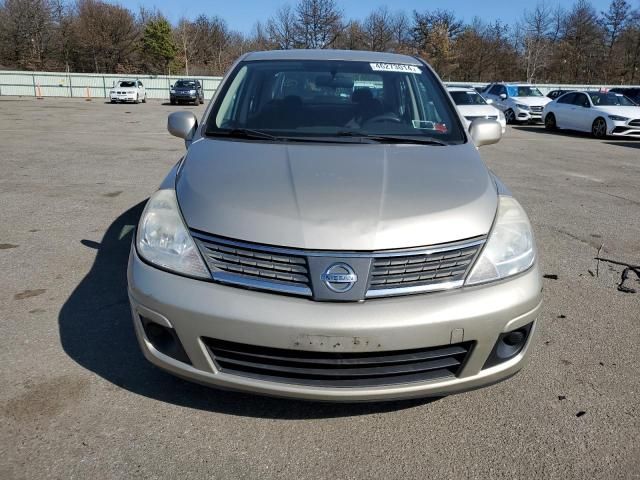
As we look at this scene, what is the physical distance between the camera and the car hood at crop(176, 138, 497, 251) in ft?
7.18

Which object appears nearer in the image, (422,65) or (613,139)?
(422,65)

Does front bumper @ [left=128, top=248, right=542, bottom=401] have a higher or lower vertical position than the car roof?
lower

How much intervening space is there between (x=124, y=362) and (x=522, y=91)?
24669 mm

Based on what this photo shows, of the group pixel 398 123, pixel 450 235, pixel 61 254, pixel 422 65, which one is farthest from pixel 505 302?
pixel 61 254

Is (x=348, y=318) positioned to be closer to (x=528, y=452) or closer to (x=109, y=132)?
(x=528, y=452)

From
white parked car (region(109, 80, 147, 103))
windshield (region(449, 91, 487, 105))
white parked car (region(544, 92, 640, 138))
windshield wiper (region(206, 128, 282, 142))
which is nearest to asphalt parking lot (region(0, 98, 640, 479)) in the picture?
windshield wiper (region(206, 128, 282, 142))

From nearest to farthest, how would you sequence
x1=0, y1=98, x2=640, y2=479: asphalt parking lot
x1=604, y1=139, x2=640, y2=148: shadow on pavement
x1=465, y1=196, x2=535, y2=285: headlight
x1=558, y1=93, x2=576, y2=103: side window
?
1. x1=0, y1=98, x2=640, y2=479: asphalt parking lot
2. x1=465, y1=196, x2=535, y2=285: headlight
3. x1=604, y1=139, x2=640, y2=148: shadow on pavement
4. x1=558, y1=93, x2=576, y2=103: side window

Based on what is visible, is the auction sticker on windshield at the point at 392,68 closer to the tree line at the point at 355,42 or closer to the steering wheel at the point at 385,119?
the steering wheel at the point at 385,119

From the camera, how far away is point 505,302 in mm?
2229

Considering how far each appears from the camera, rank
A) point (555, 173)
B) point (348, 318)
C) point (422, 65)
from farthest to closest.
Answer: point (555, 173), point (422, 65), point (348, 318)

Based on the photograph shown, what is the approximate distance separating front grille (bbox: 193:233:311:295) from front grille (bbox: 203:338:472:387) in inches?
10.0

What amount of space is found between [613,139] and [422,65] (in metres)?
16.0

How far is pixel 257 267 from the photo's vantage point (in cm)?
217

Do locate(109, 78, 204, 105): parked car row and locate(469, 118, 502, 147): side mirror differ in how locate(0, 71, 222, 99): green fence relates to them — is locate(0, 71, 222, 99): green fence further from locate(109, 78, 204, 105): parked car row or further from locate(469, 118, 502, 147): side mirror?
locate(469, 118, 502, 147): side mirror
